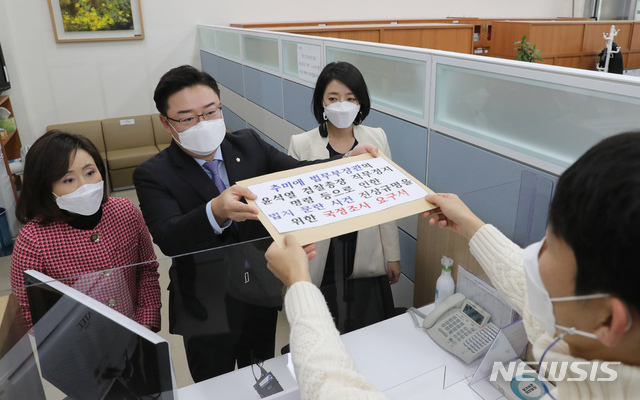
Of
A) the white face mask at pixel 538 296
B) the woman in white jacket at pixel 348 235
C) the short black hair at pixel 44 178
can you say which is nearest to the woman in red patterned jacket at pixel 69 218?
the short black hair at pixel 44 178

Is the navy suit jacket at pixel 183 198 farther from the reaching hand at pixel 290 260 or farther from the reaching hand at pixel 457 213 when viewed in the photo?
the reaching hand at pixel 457 213

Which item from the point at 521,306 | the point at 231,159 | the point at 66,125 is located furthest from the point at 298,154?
the point at 66,125

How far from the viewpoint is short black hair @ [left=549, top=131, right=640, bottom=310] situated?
48 cm

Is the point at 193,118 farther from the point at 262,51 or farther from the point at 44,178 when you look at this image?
the point at 262,51

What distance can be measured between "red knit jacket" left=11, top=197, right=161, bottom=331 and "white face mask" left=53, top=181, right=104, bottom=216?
0.05 metres

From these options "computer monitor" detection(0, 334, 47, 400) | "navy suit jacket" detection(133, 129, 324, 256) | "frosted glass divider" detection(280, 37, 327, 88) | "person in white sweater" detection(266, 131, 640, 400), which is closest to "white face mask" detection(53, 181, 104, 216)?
"navy suit jacket" detection(133, 129, 324, 256)

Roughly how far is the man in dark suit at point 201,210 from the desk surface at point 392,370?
64 millimetres

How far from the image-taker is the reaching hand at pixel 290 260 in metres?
0.93

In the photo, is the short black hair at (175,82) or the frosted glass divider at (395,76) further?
the frosted glass divider at (395,76)

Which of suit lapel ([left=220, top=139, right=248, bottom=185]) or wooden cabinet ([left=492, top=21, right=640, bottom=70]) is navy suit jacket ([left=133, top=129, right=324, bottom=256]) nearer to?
suit lapel ([left=220, top=139, right=248, bottom=185])

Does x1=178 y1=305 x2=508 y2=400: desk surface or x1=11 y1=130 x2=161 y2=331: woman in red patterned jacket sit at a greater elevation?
x1=11 y1=130 x2=161 y2=331: woman in red patterned jacket

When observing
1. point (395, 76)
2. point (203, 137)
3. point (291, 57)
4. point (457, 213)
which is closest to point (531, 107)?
point (457, 213)

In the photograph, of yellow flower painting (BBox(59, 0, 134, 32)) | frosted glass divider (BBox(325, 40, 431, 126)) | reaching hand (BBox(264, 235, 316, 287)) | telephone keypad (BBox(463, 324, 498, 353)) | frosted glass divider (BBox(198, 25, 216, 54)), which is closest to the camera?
reaching hand (BBox(264, 235, 316, 287))

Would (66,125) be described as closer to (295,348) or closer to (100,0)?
(100,0)
